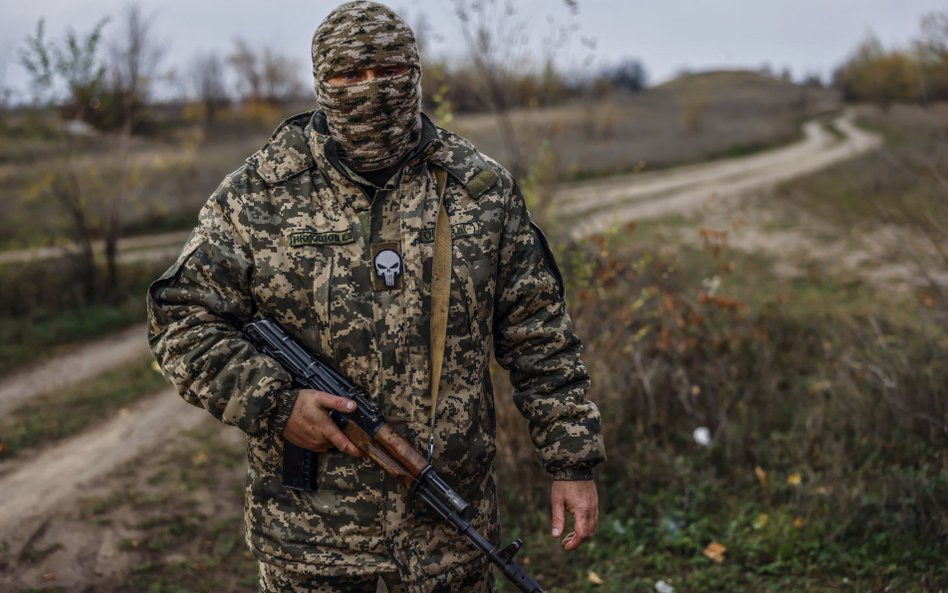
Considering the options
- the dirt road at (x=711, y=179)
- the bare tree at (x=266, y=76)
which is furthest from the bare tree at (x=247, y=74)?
the dirt road at (x=711, y=179)

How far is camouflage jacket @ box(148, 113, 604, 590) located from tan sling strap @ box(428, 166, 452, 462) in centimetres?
2

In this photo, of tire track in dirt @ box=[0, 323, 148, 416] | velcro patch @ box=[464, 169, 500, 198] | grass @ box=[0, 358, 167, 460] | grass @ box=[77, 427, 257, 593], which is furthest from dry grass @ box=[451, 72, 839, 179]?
tire track in dirt @ box=[0, 323, 148, 416]

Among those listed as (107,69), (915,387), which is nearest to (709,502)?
(915,387)

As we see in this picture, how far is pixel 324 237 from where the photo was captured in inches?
83.0

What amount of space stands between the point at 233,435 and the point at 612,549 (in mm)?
3132

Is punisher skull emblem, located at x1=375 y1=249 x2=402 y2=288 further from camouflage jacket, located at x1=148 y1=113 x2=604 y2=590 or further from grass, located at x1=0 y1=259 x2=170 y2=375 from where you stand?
grass, located at x1=0 y1=259 x2=170 y2=375

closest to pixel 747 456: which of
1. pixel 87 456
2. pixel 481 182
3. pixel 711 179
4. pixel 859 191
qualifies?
pixel 481 182

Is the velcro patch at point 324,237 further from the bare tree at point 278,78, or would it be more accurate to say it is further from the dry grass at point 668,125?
the bare tree at point 278,78

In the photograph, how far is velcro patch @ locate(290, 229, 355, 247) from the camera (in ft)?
6.88

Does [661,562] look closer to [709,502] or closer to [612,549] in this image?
[612,549]

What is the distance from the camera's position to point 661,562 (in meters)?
4.03

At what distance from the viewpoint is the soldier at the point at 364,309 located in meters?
2.05

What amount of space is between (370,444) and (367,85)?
87 centimetres

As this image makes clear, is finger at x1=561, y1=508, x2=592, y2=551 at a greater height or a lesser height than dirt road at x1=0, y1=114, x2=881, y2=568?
greater
